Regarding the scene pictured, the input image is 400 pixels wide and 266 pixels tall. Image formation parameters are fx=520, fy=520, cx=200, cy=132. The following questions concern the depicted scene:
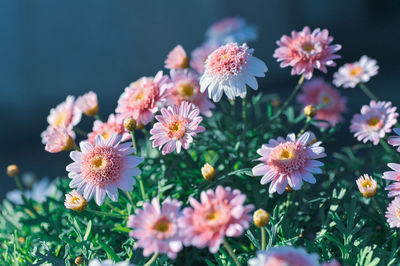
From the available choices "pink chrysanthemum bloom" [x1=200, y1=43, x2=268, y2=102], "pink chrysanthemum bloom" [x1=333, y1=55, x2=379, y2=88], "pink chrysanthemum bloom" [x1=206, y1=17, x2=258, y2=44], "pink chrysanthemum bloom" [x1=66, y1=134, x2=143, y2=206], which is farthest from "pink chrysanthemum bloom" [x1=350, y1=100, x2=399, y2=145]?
"pink chrysanthemum bloom" [x1=206, y1=17, x2=258, y2=44]

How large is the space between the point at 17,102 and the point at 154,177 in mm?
3101

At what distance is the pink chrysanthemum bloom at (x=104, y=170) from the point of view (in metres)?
0.82

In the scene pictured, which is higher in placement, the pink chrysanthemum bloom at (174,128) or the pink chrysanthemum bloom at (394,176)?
the pink chrysanthemum bloom at (174,128)

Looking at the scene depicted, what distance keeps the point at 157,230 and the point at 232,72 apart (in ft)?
1.18

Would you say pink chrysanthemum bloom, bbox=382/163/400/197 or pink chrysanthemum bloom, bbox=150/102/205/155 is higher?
pink chrysanthemum bloom, bbox=150/102/205/155

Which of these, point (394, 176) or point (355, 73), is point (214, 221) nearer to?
point (394, 176)

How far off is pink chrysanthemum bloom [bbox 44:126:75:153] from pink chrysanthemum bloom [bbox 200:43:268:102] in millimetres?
266

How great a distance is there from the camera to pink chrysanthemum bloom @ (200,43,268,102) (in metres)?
0.90

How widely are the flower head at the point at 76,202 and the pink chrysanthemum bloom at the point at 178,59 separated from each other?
0.39 m

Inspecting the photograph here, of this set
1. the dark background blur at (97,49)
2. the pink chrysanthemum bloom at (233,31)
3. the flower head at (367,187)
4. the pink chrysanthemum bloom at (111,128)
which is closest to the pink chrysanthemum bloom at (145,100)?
the pink chrysanthemum bloom at (111,128)

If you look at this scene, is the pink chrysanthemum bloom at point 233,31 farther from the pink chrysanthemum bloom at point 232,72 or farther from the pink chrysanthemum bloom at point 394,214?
the pink chrysanthemum bloom at point 394,214

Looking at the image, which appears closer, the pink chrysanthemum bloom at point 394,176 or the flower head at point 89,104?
the pink chrysanthemum bloom at point 394,176

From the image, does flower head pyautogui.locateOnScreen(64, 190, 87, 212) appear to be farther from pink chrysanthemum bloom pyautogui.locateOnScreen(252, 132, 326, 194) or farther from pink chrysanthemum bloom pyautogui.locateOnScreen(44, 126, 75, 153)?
pink chrysanthemum bloom pyautogui.locateOnScreen(252, 132, 326, 194)

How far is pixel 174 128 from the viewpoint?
87cm
